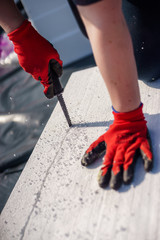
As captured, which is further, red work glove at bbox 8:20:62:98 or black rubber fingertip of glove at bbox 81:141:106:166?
red work glove at bbox 8:20:62:98

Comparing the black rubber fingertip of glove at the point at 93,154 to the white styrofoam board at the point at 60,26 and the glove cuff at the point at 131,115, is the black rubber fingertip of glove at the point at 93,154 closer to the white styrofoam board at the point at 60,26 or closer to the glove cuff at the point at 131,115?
the glove cuff at the point at 131,115

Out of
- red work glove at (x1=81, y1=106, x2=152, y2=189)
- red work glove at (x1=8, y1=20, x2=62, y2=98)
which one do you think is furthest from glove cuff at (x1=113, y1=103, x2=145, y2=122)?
red work glove at (x1=8, y1=20, x2=62, y2=98)

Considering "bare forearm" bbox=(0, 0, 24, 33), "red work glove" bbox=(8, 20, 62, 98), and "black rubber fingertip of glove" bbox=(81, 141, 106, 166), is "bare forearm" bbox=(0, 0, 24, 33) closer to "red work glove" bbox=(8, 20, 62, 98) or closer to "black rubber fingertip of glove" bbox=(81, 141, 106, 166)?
"red work glove" bbox=(8, 20, 62, 98)

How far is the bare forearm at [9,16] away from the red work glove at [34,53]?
0.03m

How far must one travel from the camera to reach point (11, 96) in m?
2.07

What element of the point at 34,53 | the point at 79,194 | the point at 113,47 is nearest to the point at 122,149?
the point at 79,194

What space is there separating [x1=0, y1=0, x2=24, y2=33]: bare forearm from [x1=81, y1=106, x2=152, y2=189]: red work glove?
684 millimetres

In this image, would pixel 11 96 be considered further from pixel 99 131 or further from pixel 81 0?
pixel 81 0

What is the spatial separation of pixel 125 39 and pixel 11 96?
152 cm

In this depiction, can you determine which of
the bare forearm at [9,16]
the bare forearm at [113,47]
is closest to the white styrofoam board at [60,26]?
the bare forearm at [9,16]

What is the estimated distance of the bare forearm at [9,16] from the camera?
106 centimetres

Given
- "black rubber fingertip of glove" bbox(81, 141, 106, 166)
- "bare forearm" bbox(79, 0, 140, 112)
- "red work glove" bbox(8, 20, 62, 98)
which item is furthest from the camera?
"red work glove" bbox(8, 20, 62, 98)

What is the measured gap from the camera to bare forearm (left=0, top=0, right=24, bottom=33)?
3.48ft

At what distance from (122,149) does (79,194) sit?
26 centimetres
